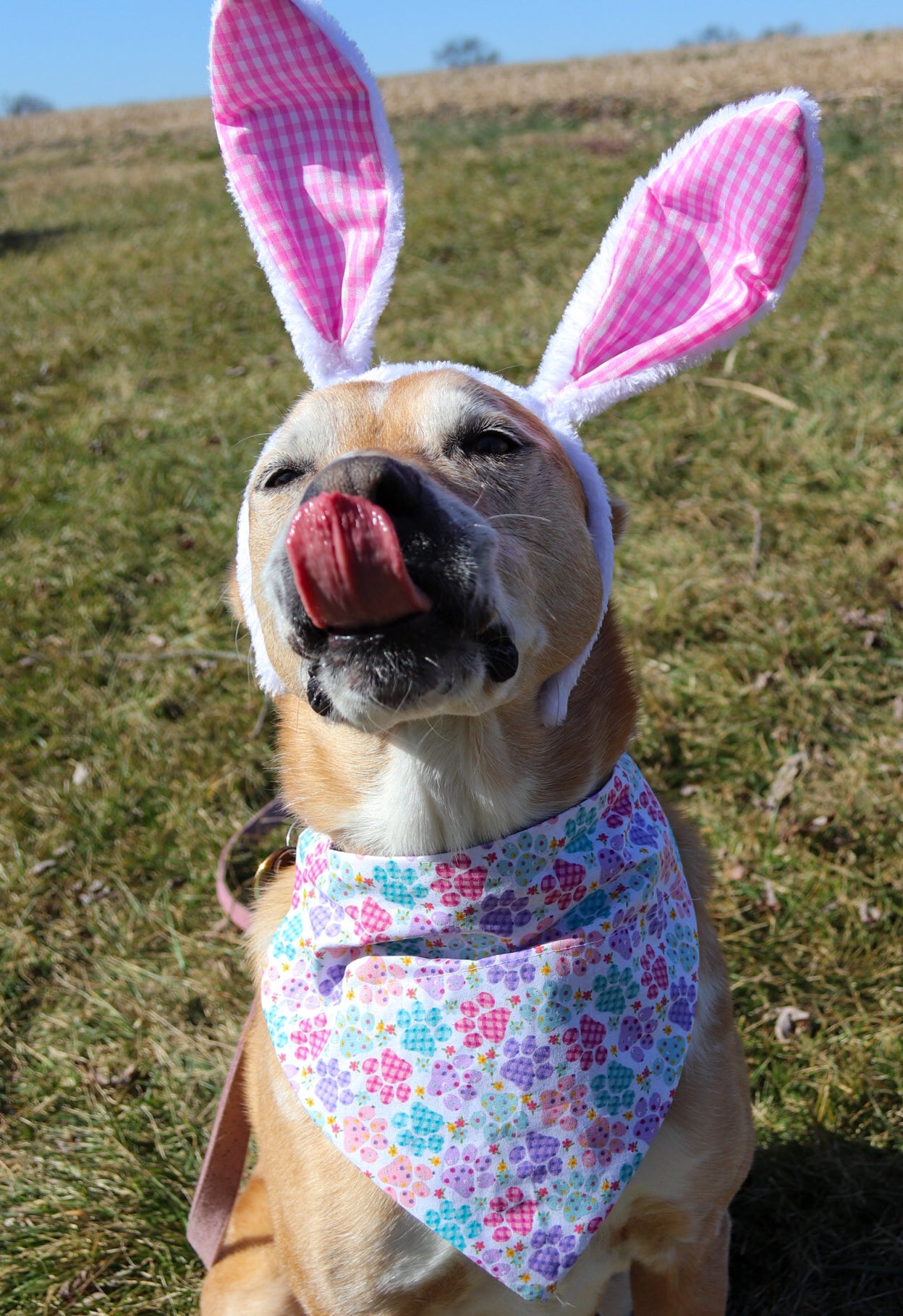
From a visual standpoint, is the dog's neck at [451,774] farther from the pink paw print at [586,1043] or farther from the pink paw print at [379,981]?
the pink paw print at [586,1043]

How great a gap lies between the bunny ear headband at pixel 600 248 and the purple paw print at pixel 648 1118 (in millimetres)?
776

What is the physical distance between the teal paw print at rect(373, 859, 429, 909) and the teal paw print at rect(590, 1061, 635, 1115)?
0.50 metres

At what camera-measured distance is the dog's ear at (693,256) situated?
7.18 feet

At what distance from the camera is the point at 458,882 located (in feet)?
6.77

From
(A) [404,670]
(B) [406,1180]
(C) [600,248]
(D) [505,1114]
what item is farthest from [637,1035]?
(C) [600,248]

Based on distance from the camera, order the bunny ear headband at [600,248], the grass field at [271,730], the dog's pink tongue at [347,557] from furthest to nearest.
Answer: the grass field at [271,730], the bunny ear headband at [600,248], the dog's pink tongue at [347,557]

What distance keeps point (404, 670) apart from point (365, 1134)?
0.94m

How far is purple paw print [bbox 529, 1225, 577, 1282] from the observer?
6.68 ft

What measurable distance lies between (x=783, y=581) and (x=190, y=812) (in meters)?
2.60

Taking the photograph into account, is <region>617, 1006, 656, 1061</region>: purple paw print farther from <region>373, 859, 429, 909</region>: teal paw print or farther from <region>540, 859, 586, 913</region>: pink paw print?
<region>373, 859, 429, 909</region>: teal paw print

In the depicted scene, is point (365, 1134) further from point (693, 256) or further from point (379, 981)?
point (693, 256)

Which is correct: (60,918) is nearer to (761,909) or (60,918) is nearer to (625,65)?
(761,909)

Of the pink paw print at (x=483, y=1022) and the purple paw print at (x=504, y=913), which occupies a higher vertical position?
the purple paw print at (x=504, y=913)

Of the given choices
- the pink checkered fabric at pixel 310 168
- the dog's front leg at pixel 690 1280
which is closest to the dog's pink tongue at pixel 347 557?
the pink checkered fabric at pixel 310 168
